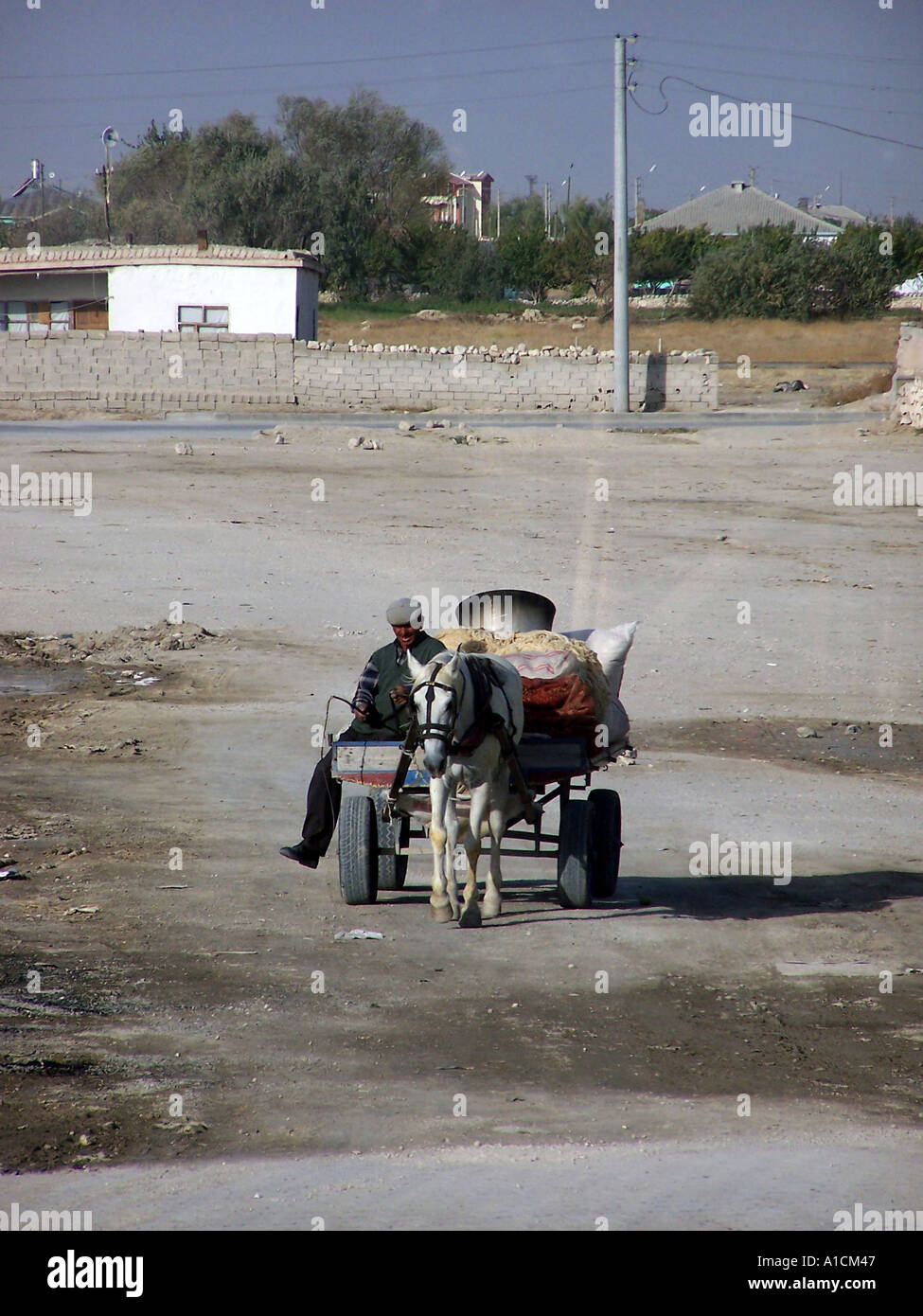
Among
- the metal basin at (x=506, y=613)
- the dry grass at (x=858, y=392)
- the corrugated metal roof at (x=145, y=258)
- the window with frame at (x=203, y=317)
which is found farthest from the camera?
the window with frame at (x=203, y=317)

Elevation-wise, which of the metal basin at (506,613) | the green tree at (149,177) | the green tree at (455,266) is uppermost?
the green tree at (149,177)

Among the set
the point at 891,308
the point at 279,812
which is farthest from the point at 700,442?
the point at 891,308

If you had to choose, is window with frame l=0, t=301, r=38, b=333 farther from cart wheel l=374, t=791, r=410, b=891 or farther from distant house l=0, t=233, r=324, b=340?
cart wheel l=374, t=791, r=410, b=891

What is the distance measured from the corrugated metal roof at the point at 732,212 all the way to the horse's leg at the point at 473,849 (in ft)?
402

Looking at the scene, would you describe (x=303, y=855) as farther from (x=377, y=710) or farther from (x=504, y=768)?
(x=504, y=768)

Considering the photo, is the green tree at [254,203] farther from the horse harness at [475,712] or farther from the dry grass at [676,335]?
the horse harness at [475,712]

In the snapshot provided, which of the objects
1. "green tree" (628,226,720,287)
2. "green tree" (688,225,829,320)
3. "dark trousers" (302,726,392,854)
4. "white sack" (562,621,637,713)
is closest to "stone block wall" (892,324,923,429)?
"white sack" (562,621,637,713)

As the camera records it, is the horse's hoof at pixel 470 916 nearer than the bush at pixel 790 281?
Yes

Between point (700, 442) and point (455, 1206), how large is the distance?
106 ft

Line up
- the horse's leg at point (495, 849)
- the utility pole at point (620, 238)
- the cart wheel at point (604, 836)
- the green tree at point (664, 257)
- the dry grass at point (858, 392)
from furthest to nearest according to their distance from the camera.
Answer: the green tree at point (664, 257) → the dry grass at point (858, 392) → the utility pole at point (620, 238) → the cart wheel at point (604, 836) → the horse's leg at point (495, 849)

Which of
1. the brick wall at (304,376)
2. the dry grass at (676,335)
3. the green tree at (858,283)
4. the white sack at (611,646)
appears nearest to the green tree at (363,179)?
the dry grass at (676,335)

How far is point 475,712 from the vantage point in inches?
295

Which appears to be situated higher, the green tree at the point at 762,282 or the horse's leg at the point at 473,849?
the green tree at the point at 762,282

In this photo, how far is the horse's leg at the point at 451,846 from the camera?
7660mm
